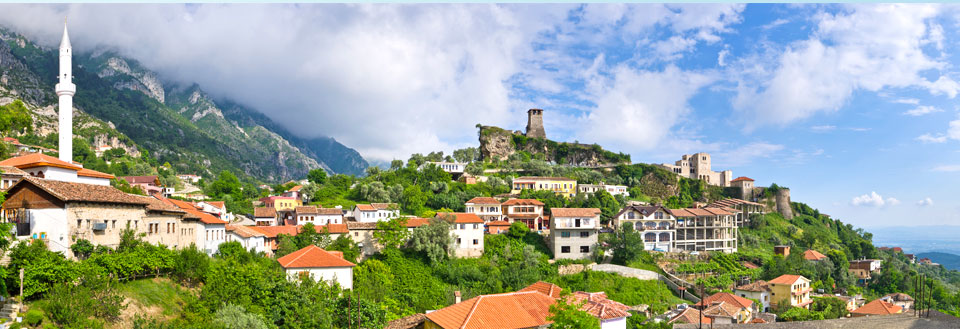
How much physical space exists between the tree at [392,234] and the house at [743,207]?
4836cm

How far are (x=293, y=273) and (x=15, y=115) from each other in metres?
22.0

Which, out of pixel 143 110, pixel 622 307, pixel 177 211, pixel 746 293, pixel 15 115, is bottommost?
pixel 746 293

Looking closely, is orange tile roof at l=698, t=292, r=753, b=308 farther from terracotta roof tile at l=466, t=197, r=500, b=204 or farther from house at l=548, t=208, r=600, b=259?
terracotta roof tile at l=466, t=197, r=500, b=204

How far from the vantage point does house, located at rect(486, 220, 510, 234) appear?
52312 mm

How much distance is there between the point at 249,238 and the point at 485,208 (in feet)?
83.4

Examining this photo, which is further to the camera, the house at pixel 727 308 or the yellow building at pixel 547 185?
the yellow building at pixel 547 185

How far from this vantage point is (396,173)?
75.7 m

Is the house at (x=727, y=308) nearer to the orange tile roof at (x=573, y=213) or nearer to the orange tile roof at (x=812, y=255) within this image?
the orange tile roof at (x=573, y=213)

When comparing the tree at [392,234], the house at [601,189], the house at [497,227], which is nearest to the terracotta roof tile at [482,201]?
the house at [497,227]

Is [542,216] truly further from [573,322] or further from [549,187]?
[573,322]

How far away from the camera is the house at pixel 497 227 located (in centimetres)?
5231

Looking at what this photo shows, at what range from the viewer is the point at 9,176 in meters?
24.9

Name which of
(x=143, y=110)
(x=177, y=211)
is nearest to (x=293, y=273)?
(x=177, y=211)

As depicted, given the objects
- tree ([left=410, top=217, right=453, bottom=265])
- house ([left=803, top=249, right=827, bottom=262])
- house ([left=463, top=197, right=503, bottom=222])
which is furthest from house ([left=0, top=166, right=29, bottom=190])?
house ([left=803, top=249, right=827, bottom=262])
